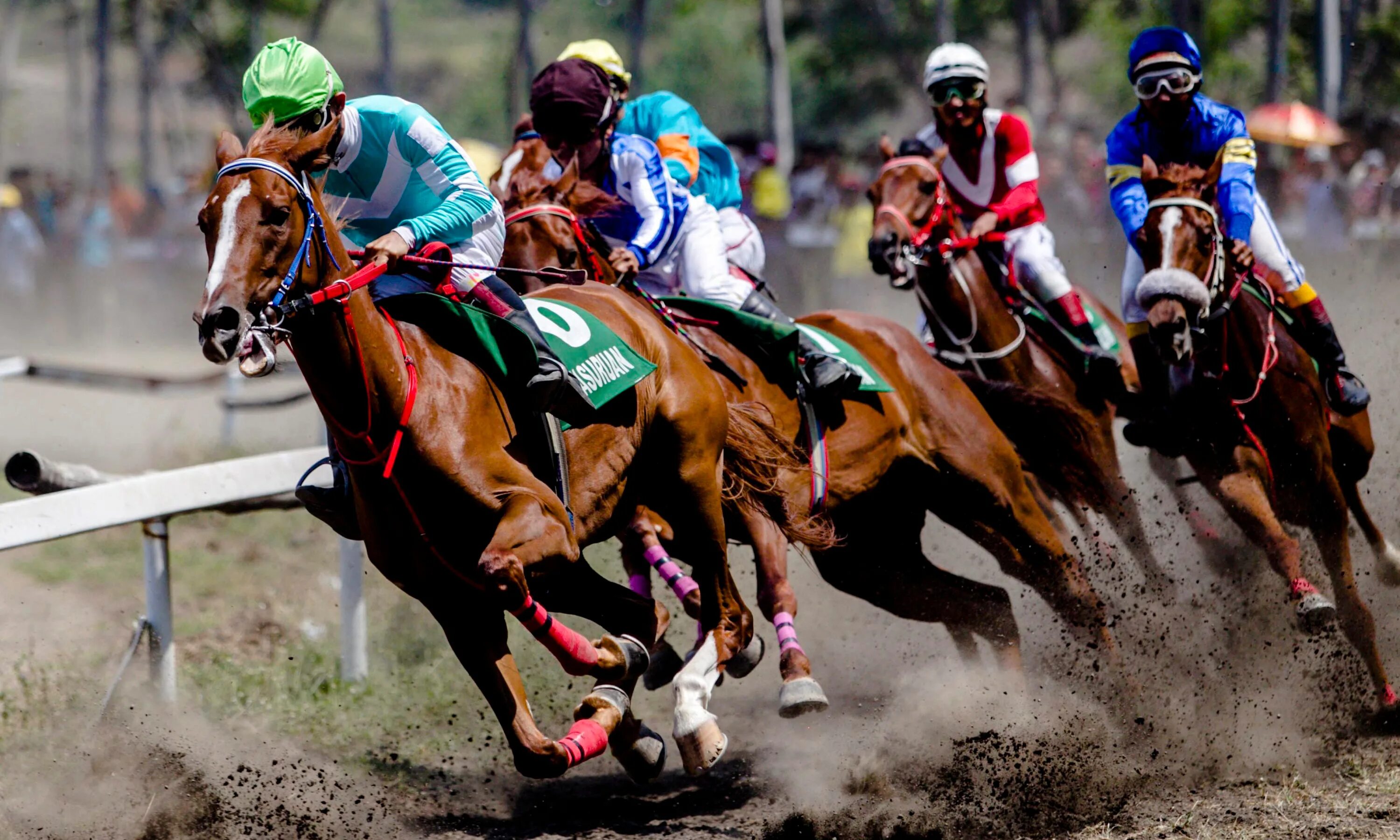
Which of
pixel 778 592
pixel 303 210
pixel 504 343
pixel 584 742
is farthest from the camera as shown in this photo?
pixel 778 592

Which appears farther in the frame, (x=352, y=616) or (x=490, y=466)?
(x=352, y=616)

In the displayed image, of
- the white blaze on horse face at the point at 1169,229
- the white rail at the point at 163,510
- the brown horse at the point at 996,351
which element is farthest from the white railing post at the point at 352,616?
the white blaze on horse face at the point at 1169,229

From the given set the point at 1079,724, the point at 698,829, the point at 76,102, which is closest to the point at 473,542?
the point at 698,829

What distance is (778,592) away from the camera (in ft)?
18.0

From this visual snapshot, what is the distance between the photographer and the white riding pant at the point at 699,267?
20.1ft

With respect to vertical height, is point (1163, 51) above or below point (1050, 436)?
above

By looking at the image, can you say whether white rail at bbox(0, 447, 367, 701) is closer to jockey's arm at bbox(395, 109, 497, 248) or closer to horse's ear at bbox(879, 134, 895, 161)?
jockey's arm at bbox(395, 109, 497, 248)

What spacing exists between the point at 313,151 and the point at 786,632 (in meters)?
2.34

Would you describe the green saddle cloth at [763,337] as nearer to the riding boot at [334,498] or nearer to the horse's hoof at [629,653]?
the horse's hoof at [629,653]

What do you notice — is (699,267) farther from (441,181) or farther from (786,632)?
(441,181)

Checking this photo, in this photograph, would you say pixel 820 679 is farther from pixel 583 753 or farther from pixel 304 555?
pixel 304 555

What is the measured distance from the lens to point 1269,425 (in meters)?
6.09

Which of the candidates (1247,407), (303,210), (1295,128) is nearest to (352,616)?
(303,210)

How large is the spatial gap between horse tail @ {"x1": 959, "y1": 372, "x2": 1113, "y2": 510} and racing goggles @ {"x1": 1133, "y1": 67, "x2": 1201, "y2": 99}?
1.32 m
